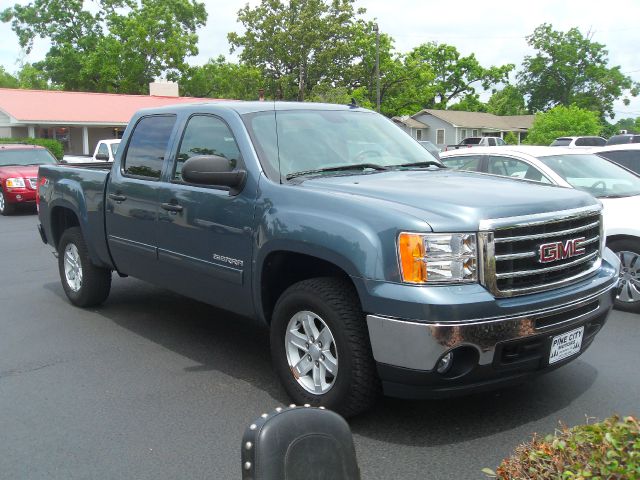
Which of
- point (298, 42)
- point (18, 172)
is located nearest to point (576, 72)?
point (298, 42)

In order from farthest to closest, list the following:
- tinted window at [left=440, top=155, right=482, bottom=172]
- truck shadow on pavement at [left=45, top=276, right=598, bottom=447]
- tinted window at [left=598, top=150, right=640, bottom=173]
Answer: tinted window at [left=598, top=150, right=640, bottom=173] → tinted window at [left=440, top=155, right=482, bottom=172] → truck shadow on pavement at [left=45, top=276, right=598, bottom=447]

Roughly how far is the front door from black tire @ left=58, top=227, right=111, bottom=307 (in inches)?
63.1

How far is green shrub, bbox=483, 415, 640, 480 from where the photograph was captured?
205 cm

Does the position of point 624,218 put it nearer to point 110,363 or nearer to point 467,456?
point 467,456

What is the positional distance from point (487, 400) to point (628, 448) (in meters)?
2.56

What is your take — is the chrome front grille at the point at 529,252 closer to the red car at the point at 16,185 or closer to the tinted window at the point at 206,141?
the tinted window at the point at 206,141

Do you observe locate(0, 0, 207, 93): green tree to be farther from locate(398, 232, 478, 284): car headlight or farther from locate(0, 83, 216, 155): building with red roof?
locate(398, 232, 478, 284): car headlight

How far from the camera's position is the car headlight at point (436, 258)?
12.2ft

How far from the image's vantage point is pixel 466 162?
8.34 meters

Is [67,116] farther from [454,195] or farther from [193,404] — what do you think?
[454,195]

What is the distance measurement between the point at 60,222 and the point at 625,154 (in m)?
7.06

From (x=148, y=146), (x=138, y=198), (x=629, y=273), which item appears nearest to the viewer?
(x=138, y=198)

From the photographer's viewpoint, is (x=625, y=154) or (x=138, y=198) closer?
(x=138, y=198)

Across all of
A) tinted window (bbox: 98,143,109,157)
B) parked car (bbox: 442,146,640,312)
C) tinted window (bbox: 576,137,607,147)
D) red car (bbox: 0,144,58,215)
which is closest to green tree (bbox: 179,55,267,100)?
tinted window (bbox: 576,137,607,147)
